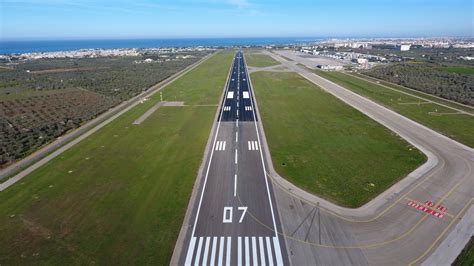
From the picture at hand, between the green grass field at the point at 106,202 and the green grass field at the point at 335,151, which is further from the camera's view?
the green grass field at the point at 335,151

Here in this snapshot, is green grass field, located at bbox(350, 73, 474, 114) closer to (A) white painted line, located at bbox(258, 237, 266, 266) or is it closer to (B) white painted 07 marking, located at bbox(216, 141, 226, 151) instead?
(B) white painted 07 marking, located at bbox(216, 141, 226, 151)

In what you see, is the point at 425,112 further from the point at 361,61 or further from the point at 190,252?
the point at 361,61

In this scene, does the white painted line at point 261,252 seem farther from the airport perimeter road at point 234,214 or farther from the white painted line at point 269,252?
the white painted line at point 269,252

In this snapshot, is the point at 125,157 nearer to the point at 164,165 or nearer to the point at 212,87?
the point at 164,165

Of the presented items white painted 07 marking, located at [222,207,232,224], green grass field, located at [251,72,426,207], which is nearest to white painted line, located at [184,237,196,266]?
white painted 07 marking, located at [222,207,232,224]

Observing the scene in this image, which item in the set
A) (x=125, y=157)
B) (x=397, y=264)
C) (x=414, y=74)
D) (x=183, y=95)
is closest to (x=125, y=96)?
(x=183, y=95)

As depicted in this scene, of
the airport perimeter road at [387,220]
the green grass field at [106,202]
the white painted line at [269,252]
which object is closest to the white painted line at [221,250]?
the white painted line at [269,252]

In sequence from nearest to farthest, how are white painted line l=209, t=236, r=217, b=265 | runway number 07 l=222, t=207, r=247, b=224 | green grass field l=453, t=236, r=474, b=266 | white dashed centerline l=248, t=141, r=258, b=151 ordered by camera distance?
green grass field l=453, t=236, r=474, b=266, white painted line l=209, t=236, r=217, b=265, runway number 07 l=222, t=207, r=247, b=224, white dashed centerline l=248, t=141, r=258, b=151
